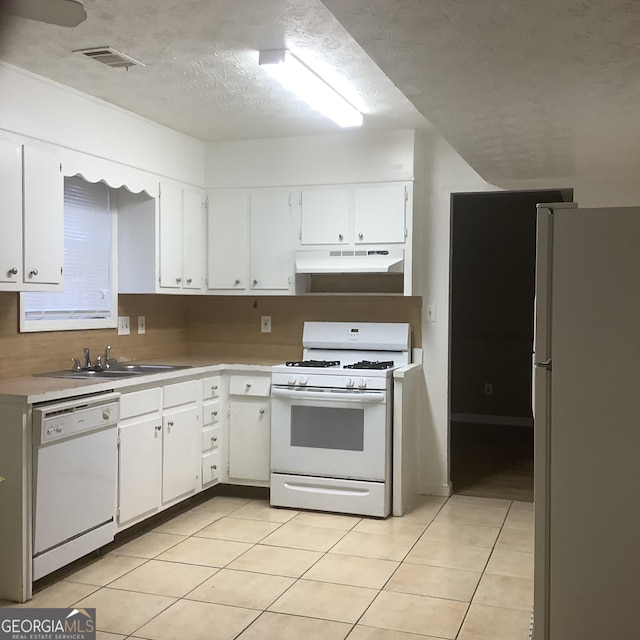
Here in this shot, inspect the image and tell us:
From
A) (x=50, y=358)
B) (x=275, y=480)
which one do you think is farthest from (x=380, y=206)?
(x=50, y=358)

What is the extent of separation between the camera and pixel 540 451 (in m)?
2.44

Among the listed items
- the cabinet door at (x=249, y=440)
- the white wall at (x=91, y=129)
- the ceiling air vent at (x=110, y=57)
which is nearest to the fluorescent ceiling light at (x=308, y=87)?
the ceiling air vent at (x=110, y=57)

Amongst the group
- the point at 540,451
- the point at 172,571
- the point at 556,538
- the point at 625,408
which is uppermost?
the point at 625,408

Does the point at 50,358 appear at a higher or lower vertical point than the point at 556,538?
higher

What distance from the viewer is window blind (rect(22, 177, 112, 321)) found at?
14.3 ft

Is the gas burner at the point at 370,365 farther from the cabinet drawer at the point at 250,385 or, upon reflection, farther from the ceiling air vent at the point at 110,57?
the ceiling air vent at the point at 110,57

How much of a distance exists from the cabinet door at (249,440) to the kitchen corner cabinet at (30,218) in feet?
5.26

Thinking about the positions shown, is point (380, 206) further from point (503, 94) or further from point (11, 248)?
point (11, 248)

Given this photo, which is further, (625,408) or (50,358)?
(50,358)

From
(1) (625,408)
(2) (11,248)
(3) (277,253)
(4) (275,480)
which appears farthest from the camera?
(3) (277,253)

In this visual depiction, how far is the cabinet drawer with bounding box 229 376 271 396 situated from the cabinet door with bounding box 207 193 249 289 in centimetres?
68

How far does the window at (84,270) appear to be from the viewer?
426 centimetres

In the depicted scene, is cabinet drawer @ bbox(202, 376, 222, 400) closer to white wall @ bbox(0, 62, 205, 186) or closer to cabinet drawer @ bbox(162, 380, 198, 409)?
cabinet drawer @ bbox(162, 380, 198, 409)

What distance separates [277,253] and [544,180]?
5.93 ft
